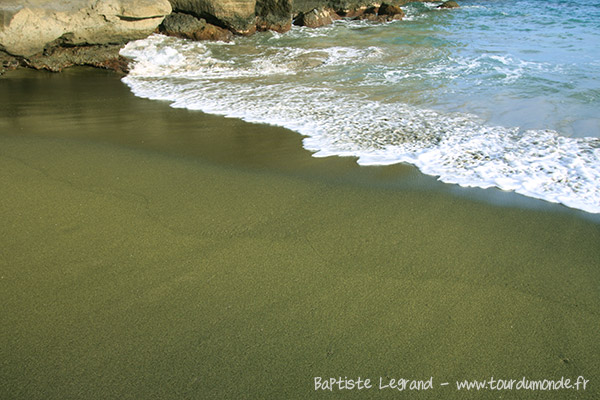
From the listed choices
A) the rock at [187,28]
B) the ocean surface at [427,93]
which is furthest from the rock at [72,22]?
the rock at [187,28]

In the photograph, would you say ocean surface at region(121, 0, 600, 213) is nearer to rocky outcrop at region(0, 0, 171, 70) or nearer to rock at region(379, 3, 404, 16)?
rocky outcrop at region(0, 0, 171, 70)

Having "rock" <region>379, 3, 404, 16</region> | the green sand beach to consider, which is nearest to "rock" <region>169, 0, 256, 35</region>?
"rock" <region>379, 3, 404, 16</region>

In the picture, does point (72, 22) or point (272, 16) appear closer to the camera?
point (72, 22)

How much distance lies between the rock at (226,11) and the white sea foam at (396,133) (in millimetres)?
3918

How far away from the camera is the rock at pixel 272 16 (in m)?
14.5

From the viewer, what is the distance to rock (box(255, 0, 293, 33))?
14.5 meters

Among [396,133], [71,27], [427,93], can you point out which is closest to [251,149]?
[396,133]

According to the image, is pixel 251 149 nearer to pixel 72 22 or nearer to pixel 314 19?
pixel 72 22

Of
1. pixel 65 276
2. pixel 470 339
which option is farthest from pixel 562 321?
pixel 65 276

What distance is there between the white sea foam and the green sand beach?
1.40 feet

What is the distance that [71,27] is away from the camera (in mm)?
9562

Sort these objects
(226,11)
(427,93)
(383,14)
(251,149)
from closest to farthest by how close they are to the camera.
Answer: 1. (251,149)
2. (427,93)
3. (226,11)
4. (383,14)

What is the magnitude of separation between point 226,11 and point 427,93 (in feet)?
26.9

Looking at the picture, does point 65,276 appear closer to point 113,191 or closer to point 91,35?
point 113,191
